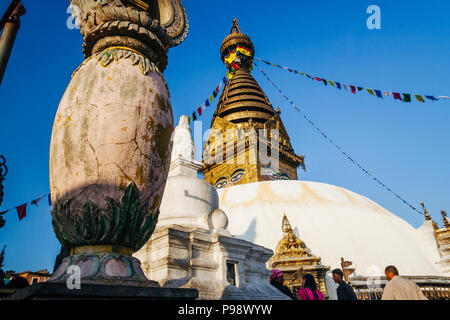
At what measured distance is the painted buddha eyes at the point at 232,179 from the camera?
71.0 feet

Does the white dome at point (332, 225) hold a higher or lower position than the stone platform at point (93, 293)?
higher

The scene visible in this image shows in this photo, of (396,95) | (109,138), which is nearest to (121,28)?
(109,138)

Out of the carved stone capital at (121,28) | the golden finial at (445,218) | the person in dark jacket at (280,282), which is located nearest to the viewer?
the carved stone capital at (121,28)

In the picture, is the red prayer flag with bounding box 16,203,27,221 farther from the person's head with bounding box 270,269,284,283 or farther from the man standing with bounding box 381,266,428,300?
the man standing with bounding box 381,266,428,300

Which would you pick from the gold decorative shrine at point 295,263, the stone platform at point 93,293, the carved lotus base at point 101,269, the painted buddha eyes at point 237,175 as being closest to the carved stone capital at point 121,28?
the carved lotus base at point 101,269

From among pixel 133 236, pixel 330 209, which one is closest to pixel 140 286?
pixel 133 236

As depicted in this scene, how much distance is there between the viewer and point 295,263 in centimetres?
992

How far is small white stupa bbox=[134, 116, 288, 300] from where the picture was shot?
13.7ft

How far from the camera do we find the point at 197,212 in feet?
19.0

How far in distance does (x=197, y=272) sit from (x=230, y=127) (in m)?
20.3

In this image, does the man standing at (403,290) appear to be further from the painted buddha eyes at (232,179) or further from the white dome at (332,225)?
the painted buddha eyes at (232,179)

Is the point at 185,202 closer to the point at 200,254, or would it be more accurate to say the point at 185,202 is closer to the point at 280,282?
the point at 200,254

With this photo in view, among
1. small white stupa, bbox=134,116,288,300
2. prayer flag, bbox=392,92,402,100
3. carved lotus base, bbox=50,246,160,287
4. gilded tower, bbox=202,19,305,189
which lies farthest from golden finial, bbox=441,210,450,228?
carved lotus base, bbox=50,246,160,287

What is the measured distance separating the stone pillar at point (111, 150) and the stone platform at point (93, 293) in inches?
6.6
